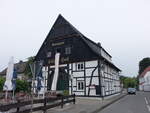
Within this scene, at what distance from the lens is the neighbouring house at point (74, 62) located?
896 inches

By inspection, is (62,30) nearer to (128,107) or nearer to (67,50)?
(67,50)

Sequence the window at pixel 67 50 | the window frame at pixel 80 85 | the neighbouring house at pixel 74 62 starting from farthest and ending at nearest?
the window at pixel 67 50 → the window frame at pixel 80 85 → the neighbouring house at pixel 74 62

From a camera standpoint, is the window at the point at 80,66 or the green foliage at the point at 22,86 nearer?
the window at the point at 80,66

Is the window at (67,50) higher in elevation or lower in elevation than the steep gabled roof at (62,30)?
lower

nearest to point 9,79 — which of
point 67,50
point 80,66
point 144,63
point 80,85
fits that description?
point 80,85

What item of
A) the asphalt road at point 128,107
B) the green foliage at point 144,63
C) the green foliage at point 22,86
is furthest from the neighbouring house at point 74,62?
the green foliage at point 144,63

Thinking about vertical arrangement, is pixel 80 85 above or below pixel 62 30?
below

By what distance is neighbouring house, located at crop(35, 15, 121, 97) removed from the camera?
22766mm

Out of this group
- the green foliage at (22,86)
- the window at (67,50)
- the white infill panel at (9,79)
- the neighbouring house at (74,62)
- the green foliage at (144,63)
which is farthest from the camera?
the green foliage at (144,63)

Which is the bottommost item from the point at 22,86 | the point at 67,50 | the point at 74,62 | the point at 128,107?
the point at 128,107

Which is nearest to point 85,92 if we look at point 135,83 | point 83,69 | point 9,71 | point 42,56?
point 83,69

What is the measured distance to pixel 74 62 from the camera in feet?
81.1

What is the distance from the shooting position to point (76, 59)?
24594 millimetres

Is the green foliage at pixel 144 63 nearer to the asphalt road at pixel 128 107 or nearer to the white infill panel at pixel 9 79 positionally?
the asphalt road at pixel 128 107
